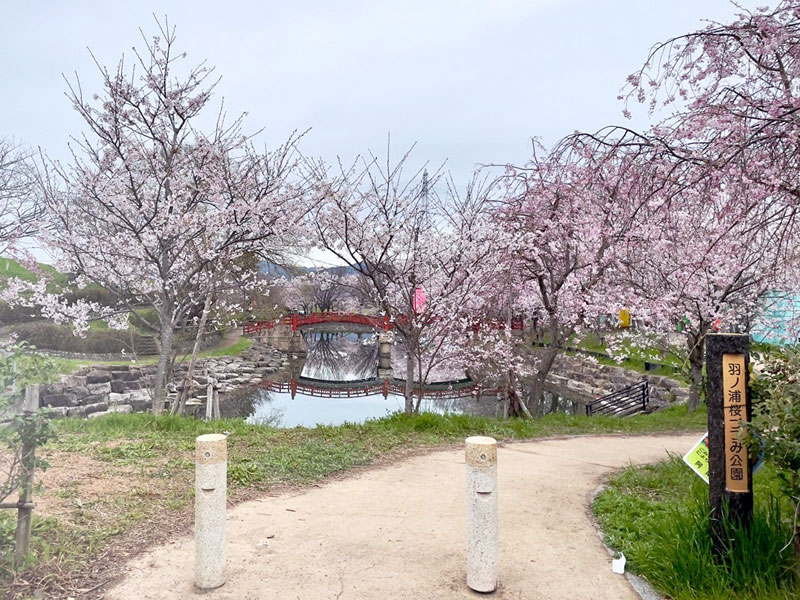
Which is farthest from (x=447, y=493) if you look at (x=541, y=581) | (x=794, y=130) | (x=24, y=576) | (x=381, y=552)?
(x=794, y=130)

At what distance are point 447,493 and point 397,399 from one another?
16492 mm

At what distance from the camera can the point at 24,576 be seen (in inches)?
121

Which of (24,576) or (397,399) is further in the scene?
(397,399)

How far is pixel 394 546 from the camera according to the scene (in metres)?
3.74

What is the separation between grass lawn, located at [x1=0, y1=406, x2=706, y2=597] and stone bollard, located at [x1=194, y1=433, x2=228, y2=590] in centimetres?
76

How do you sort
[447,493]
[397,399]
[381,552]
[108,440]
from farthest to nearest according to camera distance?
[397,399]
[108,440]
[447,493]
[381,552]

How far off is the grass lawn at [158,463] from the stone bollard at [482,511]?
240 centimetres

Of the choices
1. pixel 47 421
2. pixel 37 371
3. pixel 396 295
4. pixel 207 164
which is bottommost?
pixel 47 421

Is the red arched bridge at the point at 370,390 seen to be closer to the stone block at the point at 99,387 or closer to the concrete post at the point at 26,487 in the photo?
the stone block at the point at 99,387

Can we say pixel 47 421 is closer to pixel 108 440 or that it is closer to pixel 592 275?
pixel 108 440

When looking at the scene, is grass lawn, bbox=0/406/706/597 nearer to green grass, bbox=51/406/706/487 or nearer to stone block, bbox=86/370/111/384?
green grass, bbox=51/406/706/487

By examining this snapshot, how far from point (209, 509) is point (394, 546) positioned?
1.42 m

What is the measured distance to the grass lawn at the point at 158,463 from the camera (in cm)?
351

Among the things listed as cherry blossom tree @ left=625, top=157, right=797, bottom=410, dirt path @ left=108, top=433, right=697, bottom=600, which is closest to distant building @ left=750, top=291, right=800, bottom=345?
cherry blossom tree @ left=625, top=157, right=797, bottom=410
